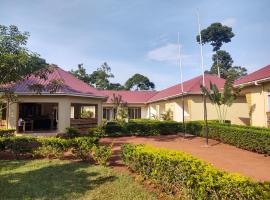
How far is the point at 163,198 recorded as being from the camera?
739 cm

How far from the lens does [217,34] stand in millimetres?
62281

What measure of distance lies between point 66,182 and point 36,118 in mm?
16237

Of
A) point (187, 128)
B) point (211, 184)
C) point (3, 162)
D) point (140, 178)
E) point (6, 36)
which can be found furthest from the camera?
point (187, 128)

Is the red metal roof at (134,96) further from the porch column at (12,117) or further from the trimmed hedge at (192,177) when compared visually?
the trimmed hedge at (192,177)

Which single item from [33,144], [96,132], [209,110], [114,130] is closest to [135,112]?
[209,110]

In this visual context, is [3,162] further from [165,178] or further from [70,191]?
[165,178]

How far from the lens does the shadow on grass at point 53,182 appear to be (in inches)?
308

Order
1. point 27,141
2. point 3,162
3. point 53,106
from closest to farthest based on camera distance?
1. point 3,162
2. point 27,141
3. point 53,106

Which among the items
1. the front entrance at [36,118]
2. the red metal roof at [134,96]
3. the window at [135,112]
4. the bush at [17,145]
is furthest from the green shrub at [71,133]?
the window at [135,112]

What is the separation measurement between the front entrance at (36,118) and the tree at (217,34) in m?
45.3

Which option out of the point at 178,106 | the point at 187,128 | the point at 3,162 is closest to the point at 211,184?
the point at 3,162

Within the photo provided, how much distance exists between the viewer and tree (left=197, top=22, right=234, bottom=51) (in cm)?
Result: 6112

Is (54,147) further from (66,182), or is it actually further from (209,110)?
(209,110)

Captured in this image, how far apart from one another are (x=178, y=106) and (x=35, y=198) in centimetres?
2283
